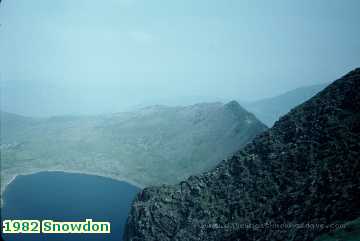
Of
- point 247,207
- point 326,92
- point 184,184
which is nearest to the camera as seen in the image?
point 247,207

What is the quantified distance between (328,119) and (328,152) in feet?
36.4

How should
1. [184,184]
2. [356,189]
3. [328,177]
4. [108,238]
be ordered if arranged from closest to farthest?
[356,189] < [328,177] < [184,184] < [108,238]

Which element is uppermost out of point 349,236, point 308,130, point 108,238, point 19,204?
point 308,130

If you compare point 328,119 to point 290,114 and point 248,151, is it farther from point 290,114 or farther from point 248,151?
point 248,151

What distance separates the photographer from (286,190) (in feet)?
243

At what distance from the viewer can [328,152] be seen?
7262 centimetres

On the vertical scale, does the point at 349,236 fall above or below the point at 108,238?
above

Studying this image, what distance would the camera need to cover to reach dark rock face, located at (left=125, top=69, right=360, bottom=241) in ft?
200

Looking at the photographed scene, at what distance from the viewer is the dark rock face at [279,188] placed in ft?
200

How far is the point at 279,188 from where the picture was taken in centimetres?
7656

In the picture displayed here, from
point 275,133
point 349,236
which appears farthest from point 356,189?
point 275,133

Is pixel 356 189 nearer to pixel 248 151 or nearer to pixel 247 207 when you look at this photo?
pixel 247 207

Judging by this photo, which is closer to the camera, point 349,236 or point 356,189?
point 349,236

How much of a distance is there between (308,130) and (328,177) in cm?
2052
